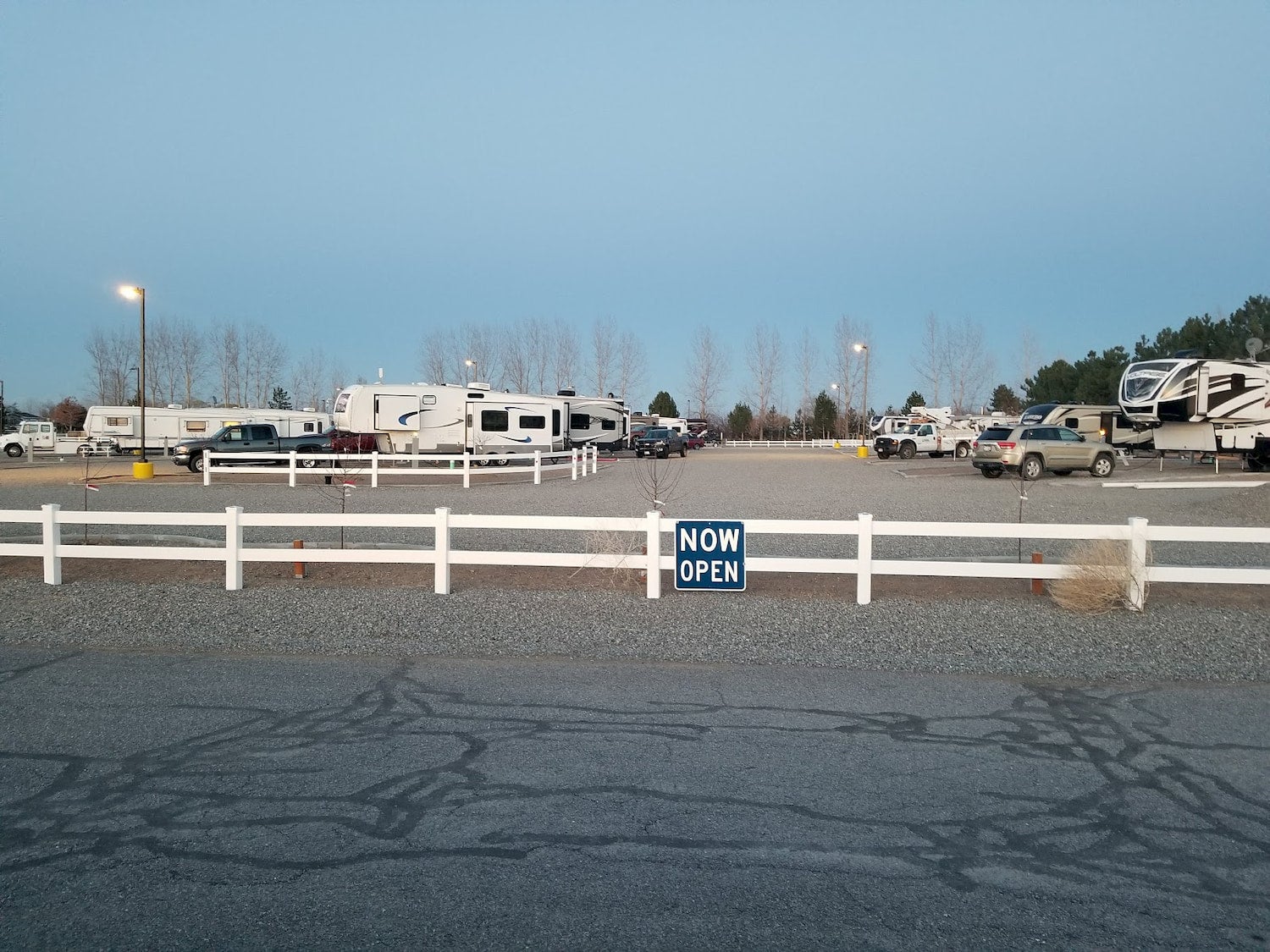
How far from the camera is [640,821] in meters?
4.62

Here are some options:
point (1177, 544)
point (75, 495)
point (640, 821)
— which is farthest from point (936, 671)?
point (75, 495)

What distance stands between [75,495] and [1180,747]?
958 inches

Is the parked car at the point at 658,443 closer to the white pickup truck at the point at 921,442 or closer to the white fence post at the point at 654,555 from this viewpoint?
the white pickup truck at the point at 921,442

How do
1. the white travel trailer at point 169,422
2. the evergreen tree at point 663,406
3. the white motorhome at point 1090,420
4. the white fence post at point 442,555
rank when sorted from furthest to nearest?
the evergreen tree at point 663,406 < the white travel trailer at point 169,422 < the white motorhome at point 1090,420 < the white fence post at point 442,555

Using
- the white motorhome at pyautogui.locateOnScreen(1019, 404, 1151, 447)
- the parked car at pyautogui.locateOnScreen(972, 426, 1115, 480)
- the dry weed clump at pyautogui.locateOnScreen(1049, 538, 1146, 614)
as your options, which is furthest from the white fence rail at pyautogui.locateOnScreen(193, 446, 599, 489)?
the white motorhome at pyautogui.locateOnScreen(1019, 404, 1151, 447)

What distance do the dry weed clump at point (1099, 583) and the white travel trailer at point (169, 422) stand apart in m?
50.9

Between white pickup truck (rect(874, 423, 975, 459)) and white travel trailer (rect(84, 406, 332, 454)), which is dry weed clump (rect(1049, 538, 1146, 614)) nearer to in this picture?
white pickup truck (rect(874, 423, 975, 459))

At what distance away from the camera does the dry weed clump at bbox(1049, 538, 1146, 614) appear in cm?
971

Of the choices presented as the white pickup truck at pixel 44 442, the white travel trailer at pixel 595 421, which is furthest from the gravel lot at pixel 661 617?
the white pickup truck at pixel 44 442

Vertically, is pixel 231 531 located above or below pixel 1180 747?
above

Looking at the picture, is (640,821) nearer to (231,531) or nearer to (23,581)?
(231,531)

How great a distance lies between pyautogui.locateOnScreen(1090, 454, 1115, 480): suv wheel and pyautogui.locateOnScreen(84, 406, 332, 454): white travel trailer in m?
41.5

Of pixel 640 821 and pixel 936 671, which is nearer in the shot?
pixel 640 821

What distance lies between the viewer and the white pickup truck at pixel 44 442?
55531 millimetres
